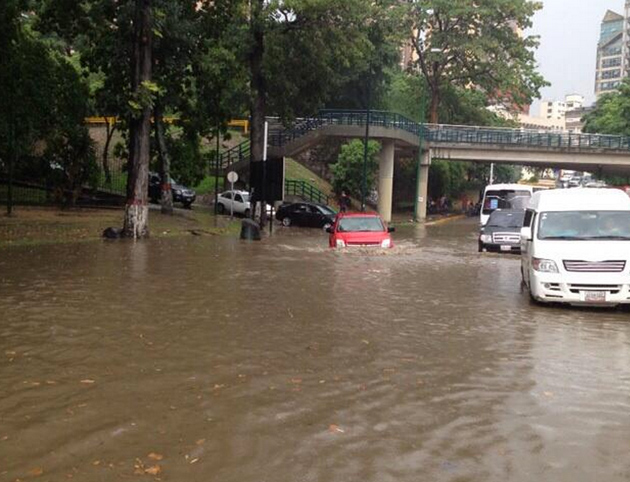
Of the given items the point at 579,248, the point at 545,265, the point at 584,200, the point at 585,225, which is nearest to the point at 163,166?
the point at 584,200

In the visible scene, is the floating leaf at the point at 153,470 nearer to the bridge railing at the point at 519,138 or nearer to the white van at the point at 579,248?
the white van at the point at 579,248

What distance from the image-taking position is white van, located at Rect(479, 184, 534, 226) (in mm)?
33688

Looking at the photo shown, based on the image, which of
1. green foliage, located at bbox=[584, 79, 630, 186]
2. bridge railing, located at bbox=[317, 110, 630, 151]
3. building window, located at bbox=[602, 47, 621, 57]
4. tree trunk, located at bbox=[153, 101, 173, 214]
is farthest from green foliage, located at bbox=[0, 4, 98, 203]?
building window, located at bbox=[602, 47, 621, 57]

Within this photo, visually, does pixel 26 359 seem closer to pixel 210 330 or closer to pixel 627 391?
pixel 210 330

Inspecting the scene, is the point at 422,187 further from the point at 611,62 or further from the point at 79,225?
the point at 611,62

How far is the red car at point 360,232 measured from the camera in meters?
21.0

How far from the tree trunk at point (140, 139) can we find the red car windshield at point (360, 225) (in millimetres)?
6577

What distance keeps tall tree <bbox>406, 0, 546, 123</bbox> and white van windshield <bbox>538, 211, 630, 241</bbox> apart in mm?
46874

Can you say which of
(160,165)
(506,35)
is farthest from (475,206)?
(160,165)

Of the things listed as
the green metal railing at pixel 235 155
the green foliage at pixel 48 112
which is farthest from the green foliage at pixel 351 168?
the green foliage at pixel 48 112

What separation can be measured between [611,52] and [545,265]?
181m

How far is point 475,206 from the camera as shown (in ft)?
219

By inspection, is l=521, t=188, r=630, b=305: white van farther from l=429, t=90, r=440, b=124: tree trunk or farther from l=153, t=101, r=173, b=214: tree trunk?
l=429, t=90, r=440, b=124: tree trunk

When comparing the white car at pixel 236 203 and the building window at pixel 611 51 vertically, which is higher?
the building window at pixel 611 51
